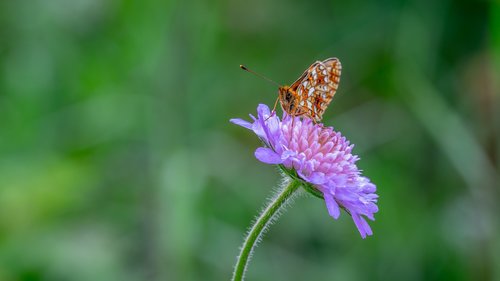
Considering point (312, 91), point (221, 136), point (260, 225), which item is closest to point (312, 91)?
point (312, 91)

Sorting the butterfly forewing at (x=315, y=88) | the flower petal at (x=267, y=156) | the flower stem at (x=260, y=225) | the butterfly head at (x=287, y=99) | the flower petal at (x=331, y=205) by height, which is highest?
the butterfly forewing at (x=315, y=88)

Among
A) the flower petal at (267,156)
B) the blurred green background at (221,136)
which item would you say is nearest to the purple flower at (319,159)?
the flower petal at (267,156)

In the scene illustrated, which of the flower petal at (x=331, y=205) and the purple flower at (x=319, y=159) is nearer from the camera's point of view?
the flower petal at (x=331, y=205)

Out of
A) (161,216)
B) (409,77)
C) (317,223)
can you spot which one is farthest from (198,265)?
(409,77)

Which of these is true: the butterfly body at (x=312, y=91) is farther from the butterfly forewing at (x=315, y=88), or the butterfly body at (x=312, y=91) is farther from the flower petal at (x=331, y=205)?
the flower petal at (x=331, y=205)

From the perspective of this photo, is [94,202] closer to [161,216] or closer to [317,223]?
[161,216]

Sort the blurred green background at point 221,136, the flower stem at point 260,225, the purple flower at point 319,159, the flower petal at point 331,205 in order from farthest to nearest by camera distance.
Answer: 1. the blurred green background at point 221,136
2. the purple flower at point 319,159
3. the flower petal at point 331,205
4. the flower stem at point 260,225

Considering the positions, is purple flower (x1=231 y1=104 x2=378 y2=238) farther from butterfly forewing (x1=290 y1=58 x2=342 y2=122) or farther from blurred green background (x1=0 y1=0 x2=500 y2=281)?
blurred green background (x1=0 y1=0 x2=500 y2=281)
